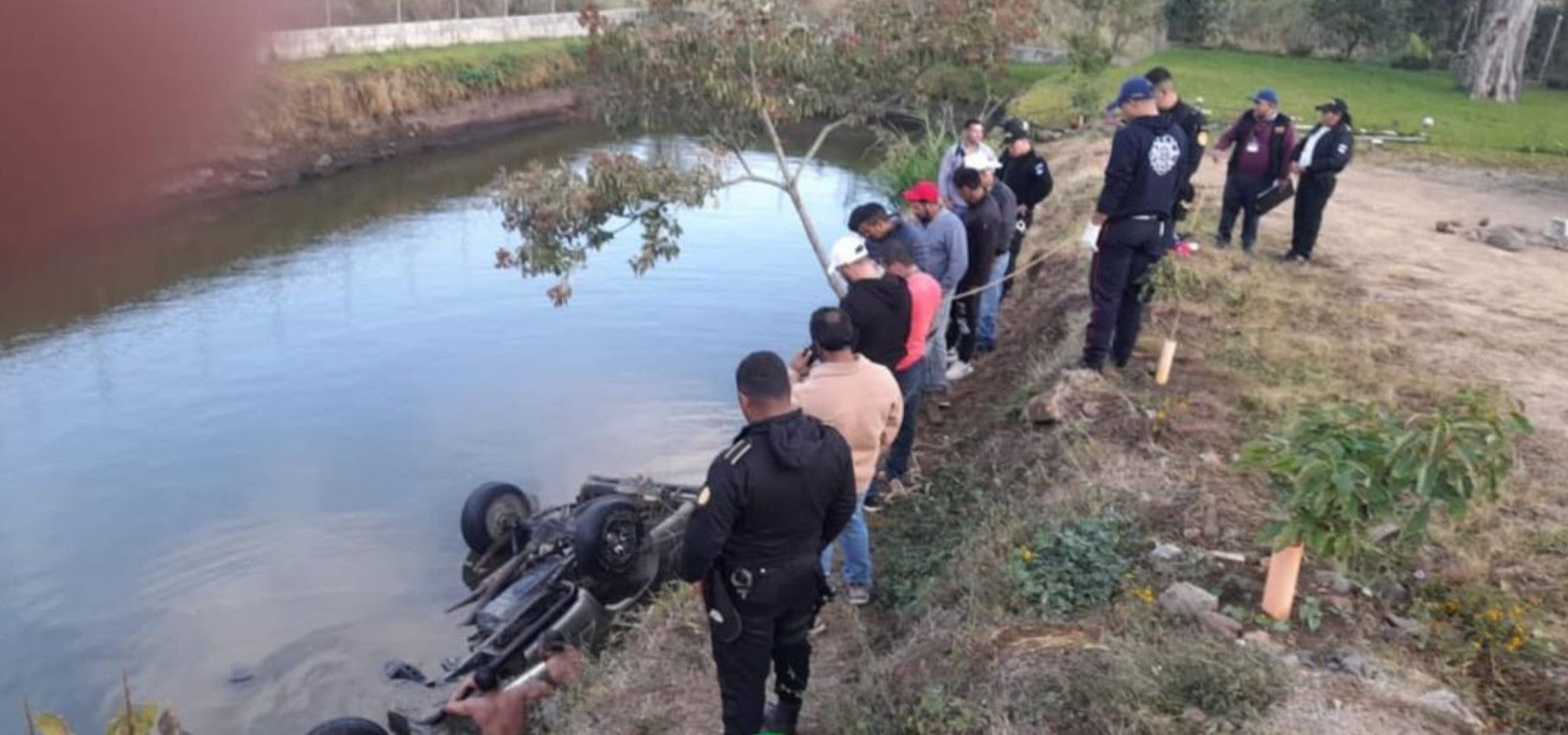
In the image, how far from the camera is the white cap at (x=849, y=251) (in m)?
6.66

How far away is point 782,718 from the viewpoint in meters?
5.26

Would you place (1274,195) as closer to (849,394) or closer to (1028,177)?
(1028,177)

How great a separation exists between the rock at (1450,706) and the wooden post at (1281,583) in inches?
26.0

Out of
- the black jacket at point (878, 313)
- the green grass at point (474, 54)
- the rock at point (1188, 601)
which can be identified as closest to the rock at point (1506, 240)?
the black jacket at point (878, 313)

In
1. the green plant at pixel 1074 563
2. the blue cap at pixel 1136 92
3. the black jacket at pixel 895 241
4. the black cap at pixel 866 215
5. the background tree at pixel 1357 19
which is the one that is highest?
the background tree at pixel 1357 19

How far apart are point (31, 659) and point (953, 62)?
9.06 m

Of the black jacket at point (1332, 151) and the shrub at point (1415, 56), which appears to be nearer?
the black jacket at point (1332, 151)

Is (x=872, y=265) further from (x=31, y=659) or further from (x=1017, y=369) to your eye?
(x=31, y=659)

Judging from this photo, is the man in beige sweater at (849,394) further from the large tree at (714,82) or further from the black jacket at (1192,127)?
the black jacket at (1192,127)

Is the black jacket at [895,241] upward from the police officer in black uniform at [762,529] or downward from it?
upward

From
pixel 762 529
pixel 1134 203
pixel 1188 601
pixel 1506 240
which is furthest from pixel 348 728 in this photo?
pixel 1506 240

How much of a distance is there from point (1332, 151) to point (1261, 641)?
729 centimetres

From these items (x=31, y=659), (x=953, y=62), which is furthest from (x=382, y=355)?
(x=953, y=62)

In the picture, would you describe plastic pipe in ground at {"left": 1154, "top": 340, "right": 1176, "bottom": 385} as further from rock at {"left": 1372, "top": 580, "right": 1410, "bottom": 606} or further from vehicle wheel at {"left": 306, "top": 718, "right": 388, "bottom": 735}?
vehicle wheel at {"left": 306, "top": 718, "right": 388, "bottom": 735}
